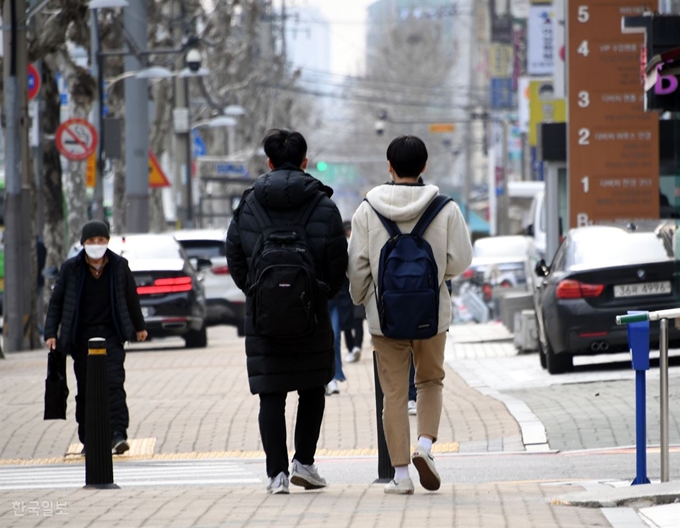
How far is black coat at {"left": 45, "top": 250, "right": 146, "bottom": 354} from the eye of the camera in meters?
11.8

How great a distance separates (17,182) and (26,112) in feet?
3.22

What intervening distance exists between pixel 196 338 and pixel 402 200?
681 inches

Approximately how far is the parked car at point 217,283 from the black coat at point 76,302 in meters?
16.4

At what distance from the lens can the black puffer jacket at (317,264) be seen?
8430mm

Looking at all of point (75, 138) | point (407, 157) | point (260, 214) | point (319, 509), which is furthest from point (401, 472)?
point (75, 138)

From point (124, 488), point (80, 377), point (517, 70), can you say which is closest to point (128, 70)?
point (80, 377)

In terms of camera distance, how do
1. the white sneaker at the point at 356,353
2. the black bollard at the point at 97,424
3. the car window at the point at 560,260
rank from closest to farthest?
the black bollard at the point at 97,424, the car window at the point at 560,260, the white sneaker at the point at 356,353

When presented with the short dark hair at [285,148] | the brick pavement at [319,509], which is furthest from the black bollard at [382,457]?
the short dark hair at [285,148]

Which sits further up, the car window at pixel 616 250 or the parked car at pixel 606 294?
the car window at pixel 616 250

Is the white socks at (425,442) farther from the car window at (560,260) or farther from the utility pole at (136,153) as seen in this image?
the utility pole at (136,153)

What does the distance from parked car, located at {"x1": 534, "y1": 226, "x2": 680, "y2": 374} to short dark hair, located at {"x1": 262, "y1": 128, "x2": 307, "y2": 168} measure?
844 centimetres

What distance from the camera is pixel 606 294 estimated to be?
1680cm

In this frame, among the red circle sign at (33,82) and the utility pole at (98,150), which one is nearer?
the red circle sign at (33,82)

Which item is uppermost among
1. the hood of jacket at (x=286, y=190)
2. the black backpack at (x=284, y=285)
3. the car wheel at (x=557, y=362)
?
the hood of jacket at (x=286, y=190)
